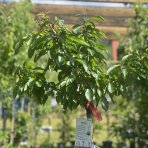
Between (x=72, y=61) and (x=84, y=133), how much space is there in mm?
541

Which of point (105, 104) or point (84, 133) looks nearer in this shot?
point (84, 133)

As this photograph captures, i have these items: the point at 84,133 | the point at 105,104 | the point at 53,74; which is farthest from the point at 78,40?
the point at 53,74

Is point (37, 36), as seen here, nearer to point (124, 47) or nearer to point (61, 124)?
point (124, 47)

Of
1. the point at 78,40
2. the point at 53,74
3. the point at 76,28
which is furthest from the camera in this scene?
the point at 53,74

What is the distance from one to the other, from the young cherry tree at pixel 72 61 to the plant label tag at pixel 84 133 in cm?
18

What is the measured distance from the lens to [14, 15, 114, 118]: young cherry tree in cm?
331

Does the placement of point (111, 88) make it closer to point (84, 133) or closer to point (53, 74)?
point (84, 133)

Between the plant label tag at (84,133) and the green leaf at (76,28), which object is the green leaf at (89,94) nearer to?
A: the plant label tag at (84,133)

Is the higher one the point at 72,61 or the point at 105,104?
the point at 72,61

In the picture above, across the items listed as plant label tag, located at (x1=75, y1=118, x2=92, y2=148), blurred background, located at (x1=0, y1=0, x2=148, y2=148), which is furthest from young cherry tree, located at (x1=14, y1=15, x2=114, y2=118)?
blurred background, located at (x1=0, y1=0, x2=148, y2=148)

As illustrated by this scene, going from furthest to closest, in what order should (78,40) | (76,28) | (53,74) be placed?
(53,74), (76,28), (78,40)

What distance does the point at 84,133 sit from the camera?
10.9 feet

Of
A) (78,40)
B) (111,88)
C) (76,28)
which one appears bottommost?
(111,88)

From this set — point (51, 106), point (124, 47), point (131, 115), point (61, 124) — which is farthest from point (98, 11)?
point (61, 124)
